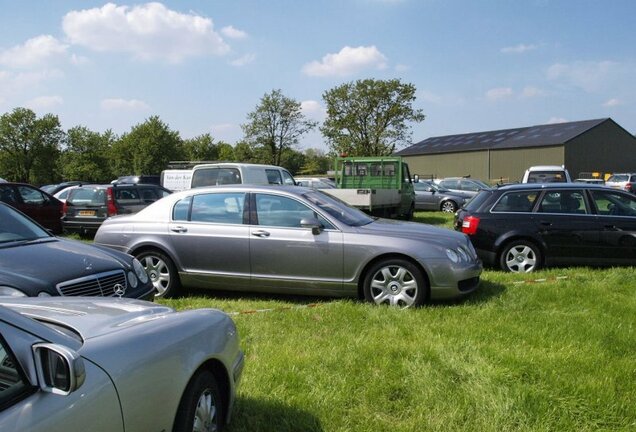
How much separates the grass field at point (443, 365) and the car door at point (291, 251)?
28 cm

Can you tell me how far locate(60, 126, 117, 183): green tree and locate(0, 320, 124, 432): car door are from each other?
2391 inches

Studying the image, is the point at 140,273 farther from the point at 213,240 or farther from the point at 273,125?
the point at 273,125

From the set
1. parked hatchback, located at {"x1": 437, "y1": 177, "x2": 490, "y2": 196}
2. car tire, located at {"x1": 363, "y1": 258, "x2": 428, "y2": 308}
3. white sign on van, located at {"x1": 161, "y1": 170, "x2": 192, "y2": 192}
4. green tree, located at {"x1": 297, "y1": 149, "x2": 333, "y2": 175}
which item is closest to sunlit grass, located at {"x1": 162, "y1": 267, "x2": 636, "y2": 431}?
car tire, located at {"x1": 363, "y1": 258, "x2": 428, "y2": 308}

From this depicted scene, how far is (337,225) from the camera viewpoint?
647 cm

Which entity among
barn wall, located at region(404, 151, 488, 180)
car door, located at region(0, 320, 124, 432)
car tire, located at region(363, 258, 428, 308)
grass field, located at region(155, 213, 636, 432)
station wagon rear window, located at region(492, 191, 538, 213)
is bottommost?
grass field, located at region(155, 213, 636, 432)

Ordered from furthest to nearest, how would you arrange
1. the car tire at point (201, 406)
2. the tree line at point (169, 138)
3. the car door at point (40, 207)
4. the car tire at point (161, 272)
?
the tree line at point (169, 138), the car door at point (40, 207), the car tire at point (161, 272), the car tire at point (201, 406)

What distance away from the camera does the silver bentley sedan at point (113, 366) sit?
5.87 ft

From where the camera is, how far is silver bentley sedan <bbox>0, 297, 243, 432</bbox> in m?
1.79

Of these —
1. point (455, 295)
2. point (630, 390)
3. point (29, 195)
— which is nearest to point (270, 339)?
point (455, 295)

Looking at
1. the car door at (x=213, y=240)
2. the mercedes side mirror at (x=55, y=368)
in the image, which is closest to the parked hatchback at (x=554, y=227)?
the car door at (x=213, y=240)

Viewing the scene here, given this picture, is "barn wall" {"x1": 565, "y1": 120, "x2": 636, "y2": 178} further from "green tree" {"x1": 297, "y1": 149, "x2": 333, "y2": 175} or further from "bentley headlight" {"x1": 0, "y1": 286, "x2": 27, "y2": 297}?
"bentley headlight" {"x1": 0, "y1": 286, "x2": 27, "y2": 297}

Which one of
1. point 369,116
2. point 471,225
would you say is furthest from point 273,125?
point 471,225

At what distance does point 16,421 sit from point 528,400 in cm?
321

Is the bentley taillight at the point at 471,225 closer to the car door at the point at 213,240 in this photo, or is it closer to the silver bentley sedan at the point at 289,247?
the silver bentley sedan at the point at 289,247
